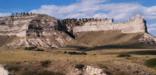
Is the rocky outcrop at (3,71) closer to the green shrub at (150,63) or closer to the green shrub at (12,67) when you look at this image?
the green shrub at (12,67)

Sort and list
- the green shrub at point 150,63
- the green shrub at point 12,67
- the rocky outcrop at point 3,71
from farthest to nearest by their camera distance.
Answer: the green shrub at point 150,63 → the green shrub at point 12,67 → the rocky outcrop at point 3,71

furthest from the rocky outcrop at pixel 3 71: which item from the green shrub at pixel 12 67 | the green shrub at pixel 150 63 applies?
the green shrub at pixel 150 63

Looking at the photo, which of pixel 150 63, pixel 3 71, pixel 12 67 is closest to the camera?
pixel 3 71

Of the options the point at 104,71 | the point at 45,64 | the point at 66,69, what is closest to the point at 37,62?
the point at 45,64

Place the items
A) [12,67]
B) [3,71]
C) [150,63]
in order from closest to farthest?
[3,71] < [12,67] < [150,63]

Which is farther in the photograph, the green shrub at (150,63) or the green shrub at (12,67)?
the green shrub at (150,63)

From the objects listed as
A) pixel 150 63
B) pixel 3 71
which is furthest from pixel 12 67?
pixel 150 63

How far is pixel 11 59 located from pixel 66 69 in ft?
54.0

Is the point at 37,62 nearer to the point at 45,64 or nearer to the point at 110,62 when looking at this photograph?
the point at 45,64

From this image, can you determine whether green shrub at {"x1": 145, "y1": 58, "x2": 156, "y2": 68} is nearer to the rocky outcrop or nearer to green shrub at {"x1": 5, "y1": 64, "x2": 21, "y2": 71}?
green shrub at {"x1": 5, "y1": 64, "x2": 21, "y2": 71}

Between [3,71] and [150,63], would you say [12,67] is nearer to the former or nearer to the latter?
[3,71]

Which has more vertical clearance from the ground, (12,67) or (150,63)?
(12,67)

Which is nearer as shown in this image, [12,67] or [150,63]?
[12,67]

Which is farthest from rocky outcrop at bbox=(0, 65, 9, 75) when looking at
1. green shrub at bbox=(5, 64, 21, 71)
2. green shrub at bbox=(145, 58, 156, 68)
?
green shrub at bbox=(145, 58, 156, 68)
